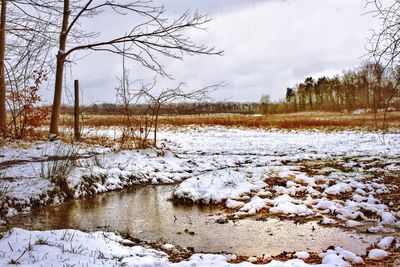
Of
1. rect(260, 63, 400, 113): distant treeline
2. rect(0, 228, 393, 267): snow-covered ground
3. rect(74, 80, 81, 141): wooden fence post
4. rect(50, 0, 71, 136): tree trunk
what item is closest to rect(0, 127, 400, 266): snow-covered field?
rect(0, 228, 393, 267): snow-covered ground

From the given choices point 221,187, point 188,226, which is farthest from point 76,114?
point 188,226

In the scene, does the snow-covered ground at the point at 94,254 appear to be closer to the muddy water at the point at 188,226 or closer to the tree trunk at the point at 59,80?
the muddy water at the point at 188,226

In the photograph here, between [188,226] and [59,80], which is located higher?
[59,80]

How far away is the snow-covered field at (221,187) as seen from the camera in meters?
4.77

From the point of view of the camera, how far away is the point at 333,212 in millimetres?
6961

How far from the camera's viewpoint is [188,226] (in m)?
6.58

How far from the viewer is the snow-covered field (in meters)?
4.77

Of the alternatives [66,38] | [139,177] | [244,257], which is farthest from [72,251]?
[66,38]

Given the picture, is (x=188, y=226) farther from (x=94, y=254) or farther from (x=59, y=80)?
(x=59, y=80)

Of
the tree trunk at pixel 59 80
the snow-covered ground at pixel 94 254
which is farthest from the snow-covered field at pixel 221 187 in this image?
the tree trunk at pixel 59 80

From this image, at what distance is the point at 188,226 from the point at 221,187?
233 centimetres

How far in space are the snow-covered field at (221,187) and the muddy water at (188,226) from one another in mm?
416

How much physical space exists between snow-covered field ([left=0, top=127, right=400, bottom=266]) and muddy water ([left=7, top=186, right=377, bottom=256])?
0.42m

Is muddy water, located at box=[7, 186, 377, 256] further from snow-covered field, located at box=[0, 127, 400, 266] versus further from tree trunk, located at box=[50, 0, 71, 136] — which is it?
tree trunk, located at box=[50, 0, 71, 136]
